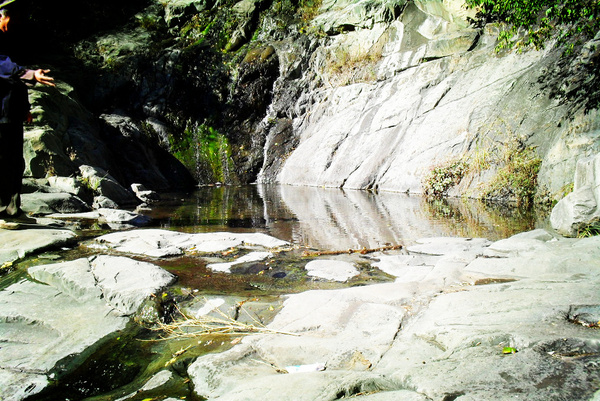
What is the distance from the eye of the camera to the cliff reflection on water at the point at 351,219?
557cm

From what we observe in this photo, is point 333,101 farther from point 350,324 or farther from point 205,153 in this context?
point 350,324

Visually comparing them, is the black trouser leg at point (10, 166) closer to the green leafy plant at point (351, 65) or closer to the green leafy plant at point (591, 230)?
the green leafy plant at point (591, 230)

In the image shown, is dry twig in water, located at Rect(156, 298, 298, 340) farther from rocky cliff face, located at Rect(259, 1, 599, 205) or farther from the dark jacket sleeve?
rocky cliff face, located at Rect(259, 1, 599, 205)

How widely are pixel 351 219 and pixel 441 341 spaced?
508 centimetres

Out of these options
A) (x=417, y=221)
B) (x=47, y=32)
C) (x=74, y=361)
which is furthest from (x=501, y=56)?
(x=47, y=32)

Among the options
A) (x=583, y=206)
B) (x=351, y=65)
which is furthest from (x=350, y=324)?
(x=351, y=65)

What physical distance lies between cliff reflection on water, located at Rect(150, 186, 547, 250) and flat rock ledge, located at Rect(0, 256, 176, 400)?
2.34 meters

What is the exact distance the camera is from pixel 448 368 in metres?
1.56

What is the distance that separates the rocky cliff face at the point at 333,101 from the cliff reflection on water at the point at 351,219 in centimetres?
134

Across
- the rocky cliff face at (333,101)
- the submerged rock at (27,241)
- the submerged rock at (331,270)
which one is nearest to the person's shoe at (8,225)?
the submerged rock at (27,241)

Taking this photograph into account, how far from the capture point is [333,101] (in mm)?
16188

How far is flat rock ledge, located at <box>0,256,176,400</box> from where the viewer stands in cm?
218

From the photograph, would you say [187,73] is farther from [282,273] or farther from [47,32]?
[282,273]

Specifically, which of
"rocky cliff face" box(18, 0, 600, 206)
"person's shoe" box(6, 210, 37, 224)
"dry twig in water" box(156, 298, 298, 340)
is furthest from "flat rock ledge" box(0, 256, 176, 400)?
"rocky cliff face" box(18, 0, 600, 206)
